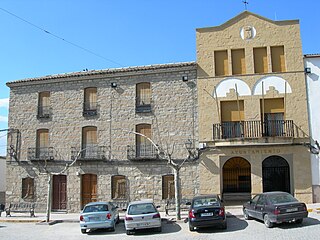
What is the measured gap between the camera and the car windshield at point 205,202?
14336 mm

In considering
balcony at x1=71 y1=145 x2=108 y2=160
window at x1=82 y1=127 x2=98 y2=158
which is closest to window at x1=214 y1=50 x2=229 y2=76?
balcony at x1=71 y1=145 x2=108 y2=160

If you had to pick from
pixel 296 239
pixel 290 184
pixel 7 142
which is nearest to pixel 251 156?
pixel 290 184

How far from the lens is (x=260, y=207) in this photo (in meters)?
14.5

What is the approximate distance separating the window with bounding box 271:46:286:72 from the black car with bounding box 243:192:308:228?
8830 mm

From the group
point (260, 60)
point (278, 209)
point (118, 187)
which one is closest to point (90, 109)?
point (118, 187)

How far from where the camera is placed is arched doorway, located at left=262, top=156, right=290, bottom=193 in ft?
68.2

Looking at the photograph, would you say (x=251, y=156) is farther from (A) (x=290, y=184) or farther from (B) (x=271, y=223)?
(B) (x=271, y=223)

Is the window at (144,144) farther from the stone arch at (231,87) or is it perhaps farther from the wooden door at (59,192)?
the wooden door at (59,192)

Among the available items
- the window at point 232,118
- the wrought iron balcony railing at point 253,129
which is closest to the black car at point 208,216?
the wrought iron balcony railing at point 253,129

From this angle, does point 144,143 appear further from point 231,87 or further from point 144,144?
point 231,87

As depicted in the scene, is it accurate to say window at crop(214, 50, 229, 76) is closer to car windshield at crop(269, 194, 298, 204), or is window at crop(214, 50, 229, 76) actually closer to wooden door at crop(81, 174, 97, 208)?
car windshield at crop(269, 194, 298, 204)

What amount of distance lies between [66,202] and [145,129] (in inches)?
276

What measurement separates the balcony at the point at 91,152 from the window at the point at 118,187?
149 cm

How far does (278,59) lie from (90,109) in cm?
1204
